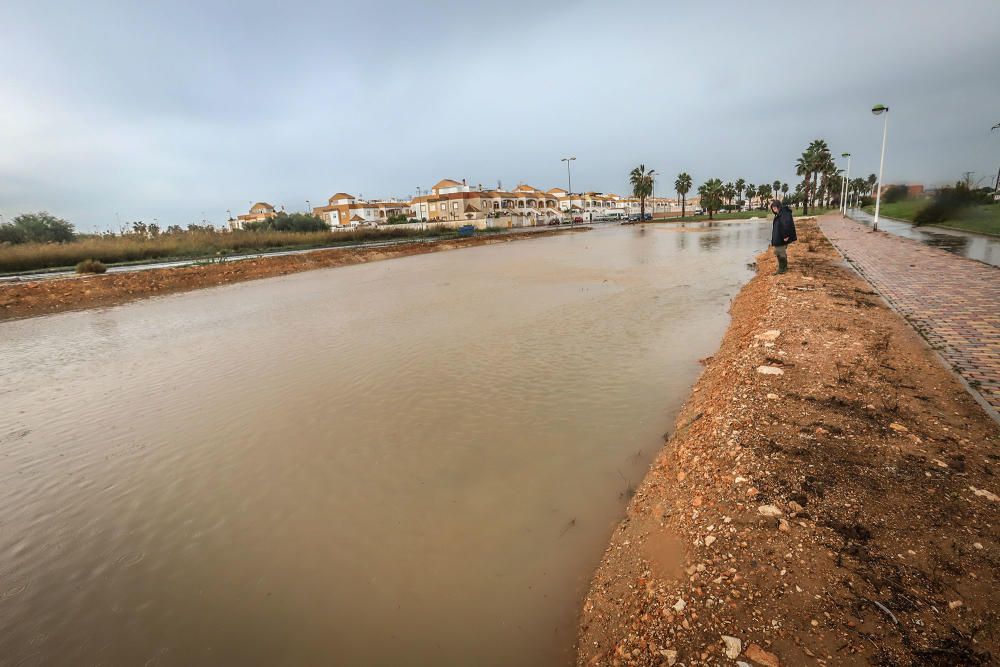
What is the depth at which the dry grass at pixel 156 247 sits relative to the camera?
3034cm

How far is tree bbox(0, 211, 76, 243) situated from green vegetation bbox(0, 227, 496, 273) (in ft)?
5.40

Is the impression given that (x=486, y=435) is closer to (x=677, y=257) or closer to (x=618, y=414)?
(x=618, y=414)

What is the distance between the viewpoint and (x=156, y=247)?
37.0 metres

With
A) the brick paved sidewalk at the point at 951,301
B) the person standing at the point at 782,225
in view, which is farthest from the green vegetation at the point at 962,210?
the person standing at the point at 782,225

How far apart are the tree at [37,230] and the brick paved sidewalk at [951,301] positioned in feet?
201

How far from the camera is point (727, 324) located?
33.1ft

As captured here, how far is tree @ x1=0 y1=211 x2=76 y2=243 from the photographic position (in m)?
42.2

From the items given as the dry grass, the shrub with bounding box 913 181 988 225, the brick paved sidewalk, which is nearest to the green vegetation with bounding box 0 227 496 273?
the dry grass

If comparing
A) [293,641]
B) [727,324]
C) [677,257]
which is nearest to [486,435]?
[293,641]

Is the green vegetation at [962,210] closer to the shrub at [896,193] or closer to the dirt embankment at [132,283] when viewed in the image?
the shrub at [896,193]

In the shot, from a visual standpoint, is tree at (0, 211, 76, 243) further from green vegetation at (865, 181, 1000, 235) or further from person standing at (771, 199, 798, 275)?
green vegetation at (865, 181, 1000, 235)

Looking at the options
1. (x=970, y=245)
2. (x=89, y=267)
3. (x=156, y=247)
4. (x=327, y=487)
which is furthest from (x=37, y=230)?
(x=970, y=245)

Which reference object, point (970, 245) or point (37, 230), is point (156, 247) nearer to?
point (37, 230)

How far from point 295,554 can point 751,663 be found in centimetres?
347
